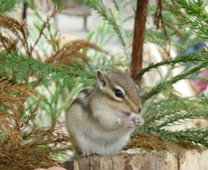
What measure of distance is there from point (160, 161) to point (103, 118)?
0.44 metres

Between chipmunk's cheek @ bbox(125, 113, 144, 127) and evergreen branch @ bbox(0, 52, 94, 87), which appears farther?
chipmunk's cheek @ bbox(125, 113, 144, 127)

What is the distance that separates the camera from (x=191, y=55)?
1.28 meters

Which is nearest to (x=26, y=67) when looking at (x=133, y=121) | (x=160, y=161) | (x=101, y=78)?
(x=101, y=78)

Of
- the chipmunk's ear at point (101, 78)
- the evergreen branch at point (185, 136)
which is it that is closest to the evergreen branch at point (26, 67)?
the chipmunk's ear at point (101, 78)

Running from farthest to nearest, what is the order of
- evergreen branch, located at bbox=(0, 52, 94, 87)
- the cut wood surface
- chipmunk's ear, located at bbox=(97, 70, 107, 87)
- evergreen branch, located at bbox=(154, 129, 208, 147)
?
chipmunk's ear, located at bbox=(97, 70, 107, 87), evergreen branch, located at bbox=(154, 129, 208, 147), evergreen branch, located at bbox=(0, 52, 94, 87), the cut wood surface

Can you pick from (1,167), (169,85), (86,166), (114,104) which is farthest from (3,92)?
(169,85)

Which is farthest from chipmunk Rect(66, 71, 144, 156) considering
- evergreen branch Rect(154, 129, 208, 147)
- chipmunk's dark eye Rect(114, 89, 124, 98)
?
evergreen branch Rect(154, 129, 208, 147)

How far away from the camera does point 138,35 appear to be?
4.97 feet

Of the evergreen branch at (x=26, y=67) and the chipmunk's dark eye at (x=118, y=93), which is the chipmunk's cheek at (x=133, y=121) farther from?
the evergreen branch at (x=26, y=67)

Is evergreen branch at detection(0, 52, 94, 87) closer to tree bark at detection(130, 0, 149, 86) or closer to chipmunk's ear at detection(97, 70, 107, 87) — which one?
chipmunk's ear at detection(97, 70, 107, 87)

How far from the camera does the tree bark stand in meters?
1.47

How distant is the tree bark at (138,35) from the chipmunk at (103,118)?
16cm

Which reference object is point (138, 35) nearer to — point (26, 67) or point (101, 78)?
point (101, 78)

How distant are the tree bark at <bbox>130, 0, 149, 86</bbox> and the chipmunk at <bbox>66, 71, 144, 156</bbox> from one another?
0.54 ft
